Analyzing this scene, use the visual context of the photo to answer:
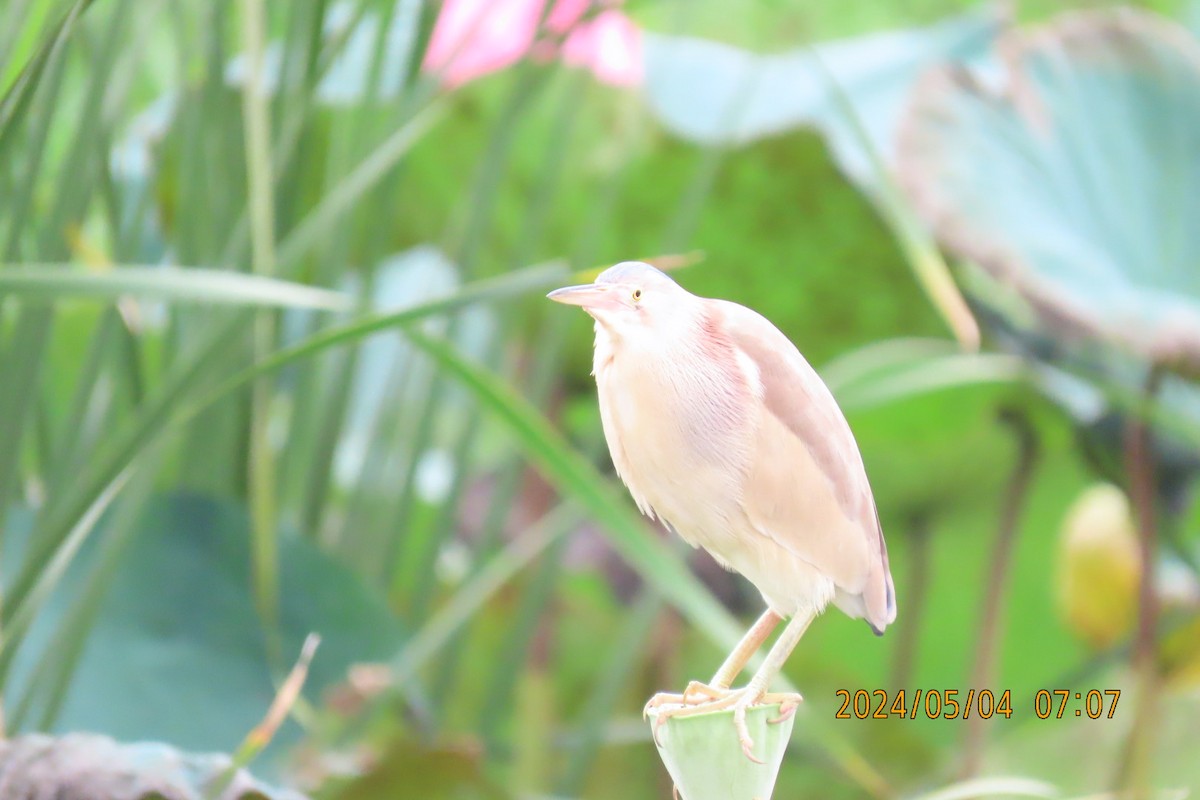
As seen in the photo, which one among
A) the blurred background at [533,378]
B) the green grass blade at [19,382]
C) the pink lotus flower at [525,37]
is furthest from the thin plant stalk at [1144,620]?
the green grass blade at [19,382]

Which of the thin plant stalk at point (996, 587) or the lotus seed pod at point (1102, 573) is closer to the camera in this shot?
the thin plant stalk at point (996, 587)

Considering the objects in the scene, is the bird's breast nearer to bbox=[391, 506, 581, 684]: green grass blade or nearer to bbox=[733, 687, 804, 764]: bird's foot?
bbox=[733, 687, 804, 764]: bird's foot

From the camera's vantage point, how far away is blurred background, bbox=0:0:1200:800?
32cm

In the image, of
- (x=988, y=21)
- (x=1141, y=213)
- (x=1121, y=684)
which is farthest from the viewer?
(x=988, y=21)

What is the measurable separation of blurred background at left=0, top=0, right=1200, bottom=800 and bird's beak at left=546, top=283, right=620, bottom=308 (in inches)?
1.4

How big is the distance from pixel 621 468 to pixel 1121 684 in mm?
671

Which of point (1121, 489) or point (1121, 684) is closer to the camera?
point (1121, 489)

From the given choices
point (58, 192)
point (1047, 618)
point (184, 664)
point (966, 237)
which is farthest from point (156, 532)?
point (1047, 618)

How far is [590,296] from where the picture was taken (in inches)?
5.3

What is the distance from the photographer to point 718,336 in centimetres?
15

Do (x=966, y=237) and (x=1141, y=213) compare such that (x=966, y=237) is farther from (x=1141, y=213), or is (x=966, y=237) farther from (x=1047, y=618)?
(x=1047, y=618)

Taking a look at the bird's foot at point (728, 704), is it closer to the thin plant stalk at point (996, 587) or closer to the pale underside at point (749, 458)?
the pale underside at point (749, 458)

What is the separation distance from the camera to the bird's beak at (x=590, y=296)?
0.13 meters

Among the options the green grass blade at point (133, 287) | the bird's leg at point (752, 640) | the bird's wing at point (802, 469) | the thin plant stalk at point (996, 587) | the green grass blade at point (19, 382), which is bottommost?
the thin plant stalk at point (996, 587)
